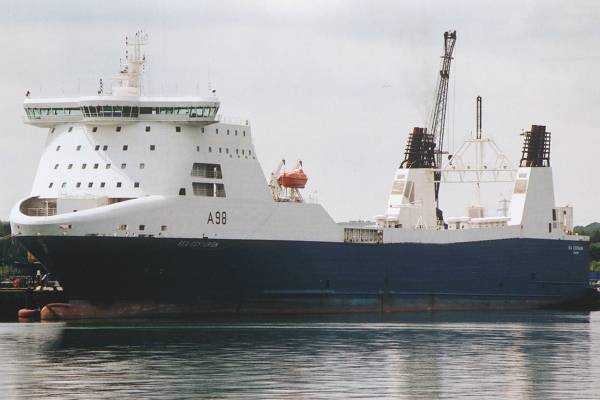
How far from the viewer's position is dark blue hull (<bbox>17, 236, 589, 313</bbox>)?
5981 centimetres

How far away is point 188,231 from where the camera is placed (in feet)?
202

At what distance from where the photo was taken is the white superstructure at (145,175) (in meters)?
60.5

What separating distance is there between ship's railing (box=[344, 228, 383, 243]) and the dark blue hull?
497 mm

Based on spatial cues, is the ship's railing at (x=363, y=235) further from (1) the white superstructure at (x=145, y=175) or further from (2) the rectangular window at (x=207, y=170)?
(2) the rectangular window at (x=207, y=170)

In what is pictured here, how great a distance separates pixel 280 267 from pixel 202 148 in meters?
6.36

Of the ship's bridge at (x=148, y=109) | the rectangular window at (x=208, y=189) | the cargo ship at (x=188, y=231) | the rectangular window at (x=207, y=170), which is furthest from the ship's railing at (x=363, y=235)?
the ship's bridge at (x=148, y=109)

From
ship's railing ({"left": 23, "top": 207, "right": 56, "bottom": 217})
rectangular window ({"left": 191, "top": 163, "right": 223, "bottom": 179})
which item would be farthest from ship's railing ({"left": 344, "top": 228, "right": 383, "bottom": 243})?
ship's railing ({"left": 23, "top": 207, "right": 56, "bottom": 217})

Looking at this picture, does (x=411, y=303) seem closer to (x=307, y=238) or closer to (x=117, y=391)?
(x=307, y=238)

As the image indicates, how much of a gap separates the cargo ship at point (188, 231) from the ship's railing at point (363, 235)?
67 millimetres

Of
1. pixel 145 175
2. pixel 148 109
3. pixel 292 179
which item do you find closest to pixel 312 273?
pixel 292 179

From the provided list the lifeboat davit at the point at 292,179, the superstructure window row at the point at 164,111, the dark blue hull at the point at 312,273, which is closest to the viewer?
the dark blue hull at the point at 312,273

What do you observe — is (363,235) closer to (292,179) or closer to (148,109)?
(292,179)

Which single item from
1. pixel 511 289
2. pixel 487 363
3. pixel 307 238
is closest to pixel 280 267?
pixel 307 238

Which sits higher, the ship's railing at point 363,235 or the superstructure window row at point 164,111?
the superstructure window row at point 164,111
